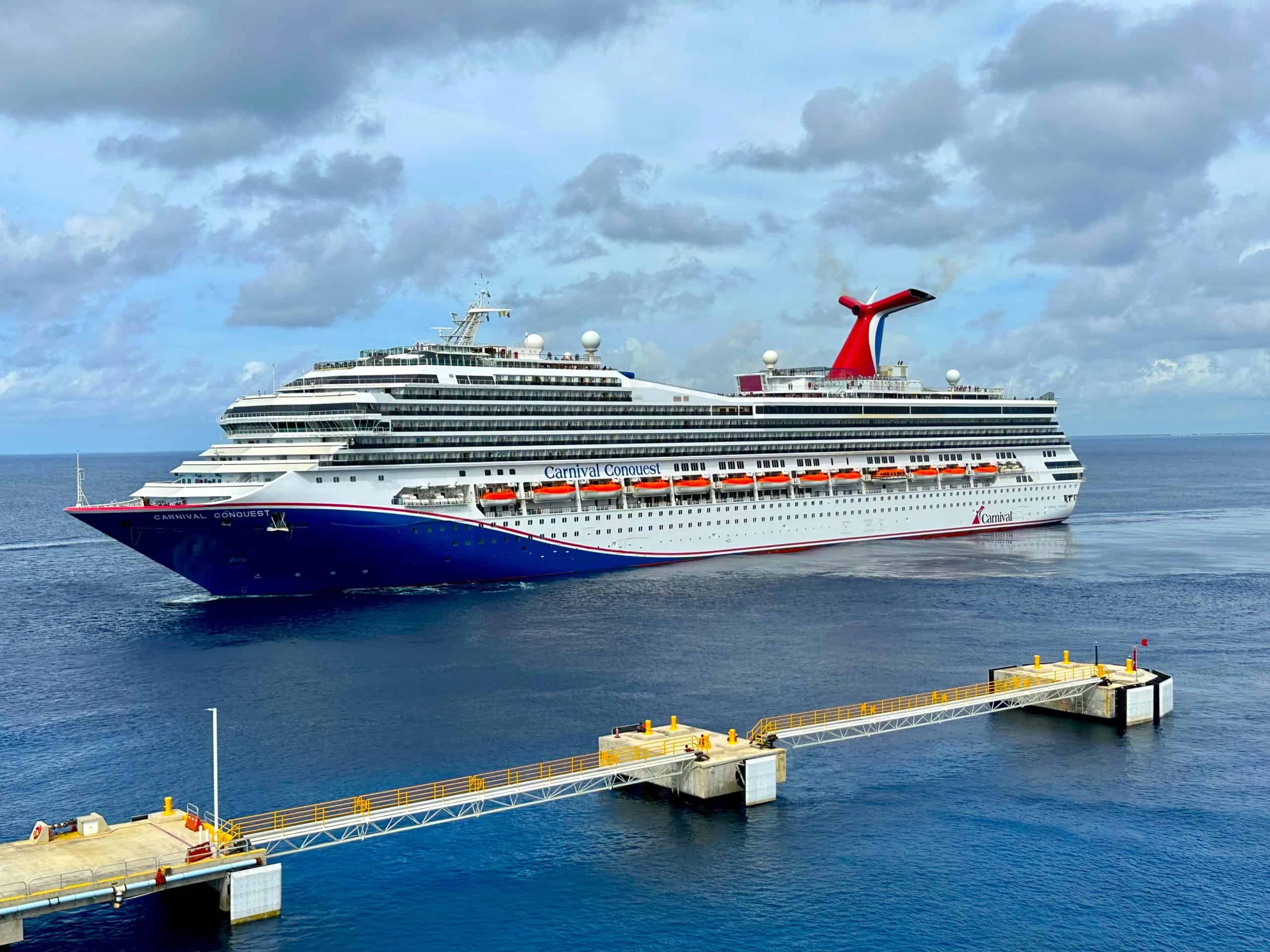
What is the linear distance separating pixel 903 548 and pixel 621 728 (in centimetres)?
6358

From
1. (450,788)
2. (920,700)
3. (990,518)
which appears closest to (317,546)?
(450,788)

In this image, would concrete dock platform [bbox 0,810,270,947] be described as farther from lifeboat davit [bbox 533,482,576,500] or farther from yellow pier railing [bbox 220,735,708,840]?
lifeboat davit [bbox 533,482,576,500]

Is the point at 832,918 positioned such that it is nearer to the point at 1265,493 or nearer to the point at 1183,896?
the point at 1183,896

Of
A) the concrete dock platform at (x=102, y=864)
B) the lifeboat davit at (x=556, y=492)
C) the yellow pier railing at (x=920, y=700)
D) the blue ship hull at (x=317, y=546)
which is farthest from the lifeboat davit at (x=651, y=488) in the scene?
the concrete dock platform at (x=102, y=864)

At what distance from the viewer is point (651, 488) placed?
9094 cm

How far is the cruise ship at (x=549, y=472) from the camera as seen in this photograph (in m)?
72.0

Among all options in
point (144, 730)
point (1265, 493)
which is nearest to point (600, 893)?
point (144, 730)

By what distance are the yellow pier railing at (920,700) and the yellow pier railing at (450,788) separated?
4.12m

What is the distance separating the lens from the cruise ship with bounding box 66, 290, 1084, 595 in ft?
236

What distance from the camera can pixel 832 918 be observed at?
31.5m

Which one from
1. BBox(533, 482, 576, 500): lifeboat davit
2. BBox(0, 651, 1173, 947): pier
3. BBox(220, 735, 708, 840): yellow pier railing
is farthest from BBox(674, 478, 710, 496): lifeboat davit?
BBox(220, 735, 708, 840): yellow pier railing

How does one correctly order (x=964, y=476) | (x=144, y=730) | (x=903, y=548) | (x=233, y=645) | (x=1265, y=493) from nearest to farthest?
(x=144, y=730) < (x=233, y=645) < (x=903, y=548) < (x=964, y=476) < (x=1265, y=493)

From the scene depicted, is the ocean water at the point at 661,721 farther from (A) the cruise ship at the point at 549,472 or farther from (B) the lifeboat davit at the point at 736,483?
(B) the lifeboat davit at the point at 736,483

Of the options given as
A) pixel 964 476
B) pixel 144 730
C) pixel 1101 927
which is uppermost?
pixel 964 476
